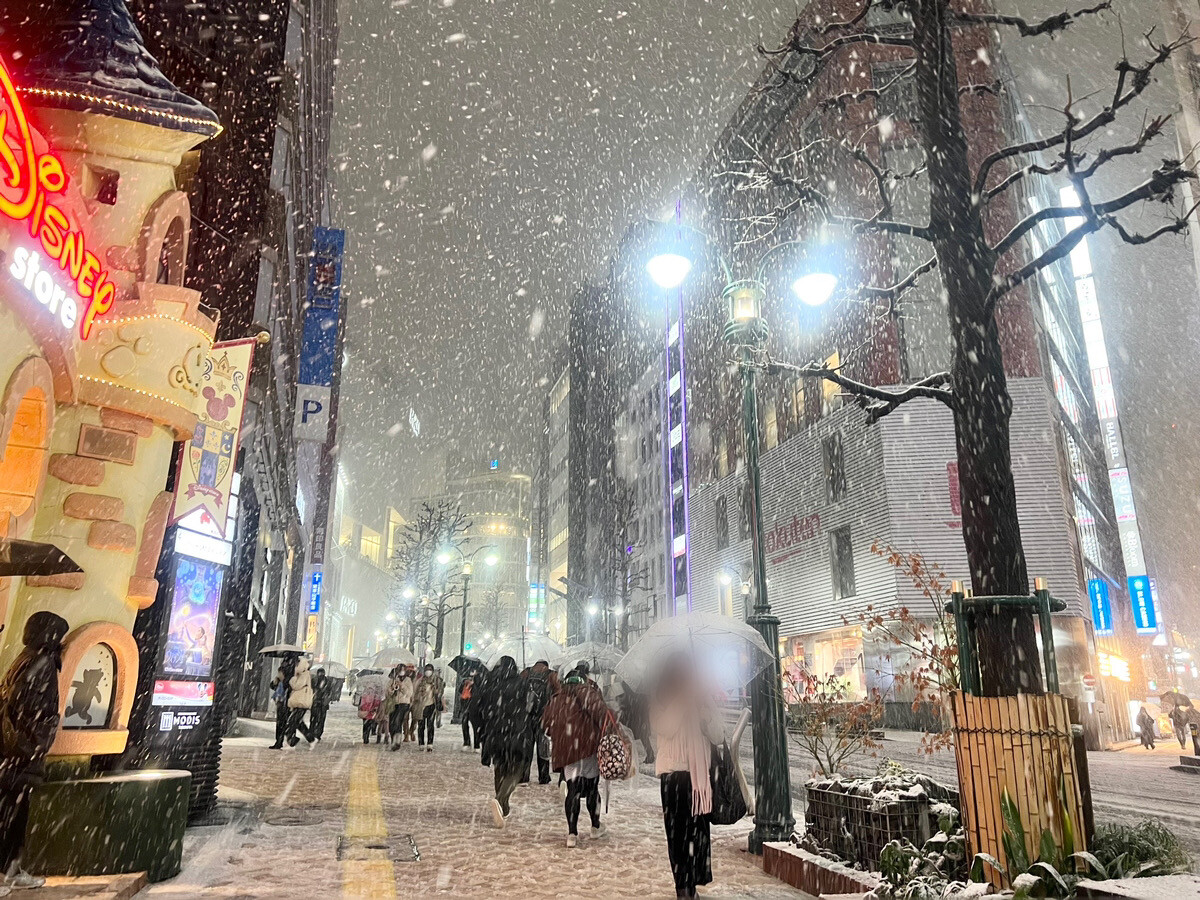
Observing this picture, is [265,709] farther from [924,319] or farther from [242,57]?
[924,319]

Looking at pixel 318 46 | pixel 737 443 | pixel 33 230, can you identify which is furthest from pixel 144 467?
pixel 737 443

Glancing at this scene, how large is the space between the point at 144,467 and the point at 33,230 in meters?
3.19

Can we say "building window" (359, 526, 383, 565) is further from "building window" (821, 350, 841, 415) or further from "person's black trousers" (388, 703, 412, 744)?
"person's black trousers" (388, 703, 412, 744)

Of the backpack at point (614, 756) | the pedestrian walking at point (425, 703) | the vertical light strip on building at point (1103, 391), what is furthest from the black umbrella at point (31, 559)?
the vertical light strip on building at point (1103, 391)

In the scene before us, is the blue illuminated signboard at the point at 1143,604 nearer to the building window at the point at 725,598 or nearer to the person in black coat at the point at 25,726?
the building window at the point at 725,598

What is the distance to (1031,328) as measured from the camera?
1232 inches

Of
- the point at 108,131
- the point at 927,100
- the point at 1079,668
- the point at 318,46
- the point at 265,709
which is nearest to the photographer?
the point at 927,100

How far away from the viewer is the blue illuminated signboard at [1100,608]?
37.0 metres

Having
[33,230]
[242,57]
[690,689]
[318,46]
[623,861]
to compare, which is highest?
[318,46]

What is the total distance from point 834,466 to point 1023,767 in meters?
30.0

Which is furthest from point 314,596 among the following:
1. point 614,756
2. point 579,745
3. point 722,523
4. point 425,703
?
point 614,756

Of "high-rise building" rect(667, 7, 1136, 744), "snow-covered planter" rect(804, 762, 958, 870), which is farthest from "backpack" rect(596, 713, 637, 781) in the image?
"high-rise building" rect(667, 7, 1136, 744)

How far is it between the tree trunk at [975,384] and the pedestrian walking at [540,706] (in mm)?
7082

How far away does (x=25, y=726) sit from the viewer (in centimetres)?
601
